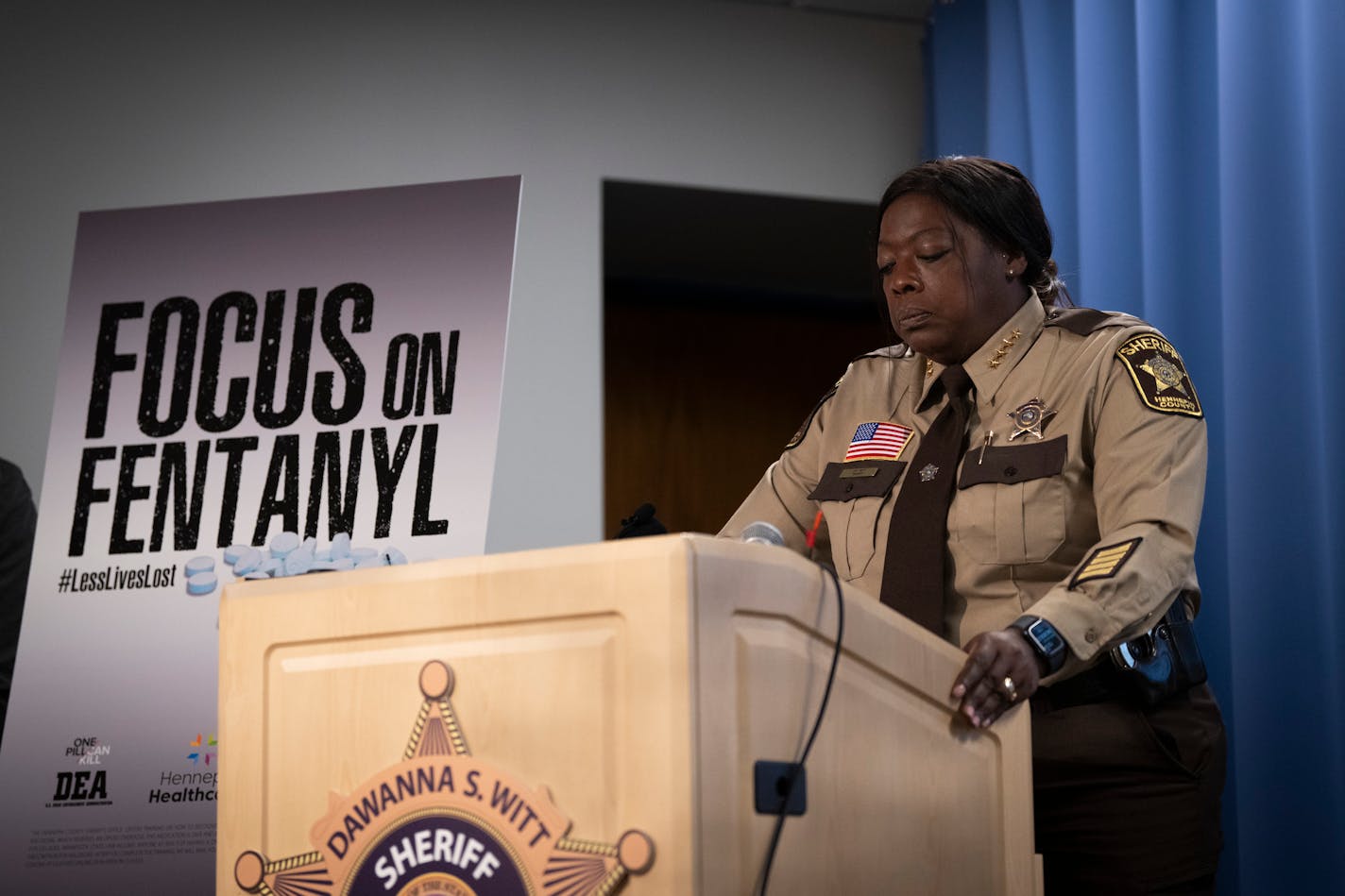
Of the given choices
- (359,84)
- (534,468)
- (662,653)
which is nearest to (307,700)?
(662,653)

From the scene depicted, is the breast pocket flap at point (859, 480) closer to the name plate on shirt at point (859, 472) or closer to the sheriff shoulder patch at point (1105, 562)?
the name plate on shirt at point (859, 472)

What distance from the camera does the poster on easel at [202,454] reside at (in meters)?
2.98

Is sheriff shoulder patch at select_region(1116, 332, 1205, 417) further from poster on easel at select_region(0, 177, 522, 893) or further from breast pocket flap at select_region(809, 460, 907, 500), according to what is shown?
poster on easel at select_region(0, 177, 522, 893)

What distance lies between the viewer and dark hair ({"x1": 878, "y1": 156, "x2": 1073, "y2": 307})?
6.61ft

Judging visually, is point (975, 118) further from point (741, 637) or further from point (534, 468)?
point (741, 637)

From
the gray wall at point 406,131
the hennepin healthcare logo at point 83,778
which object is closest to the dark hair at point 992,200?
the gray wall at point 406,131

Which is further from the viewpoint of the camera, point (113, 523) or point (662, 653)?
point (113, 523)

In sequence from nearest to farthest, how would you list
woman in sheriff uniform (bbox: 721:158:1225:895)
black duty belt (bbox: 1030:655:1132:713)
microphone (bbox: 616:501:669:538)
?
microphone (bbox: 616:501:669:538), woman in sheriff uniform (bbox: 721:158:1225:895), black duty belt (bbox: 1030:655:1132:713)

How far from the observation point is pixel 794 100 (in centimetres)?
399

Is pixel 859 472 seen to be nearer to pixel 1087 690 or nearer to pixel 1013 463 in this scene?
pixel 1013 463

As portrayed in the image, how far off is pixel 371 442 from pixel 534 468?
1.97 ft

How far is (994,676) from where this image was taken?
1486mm

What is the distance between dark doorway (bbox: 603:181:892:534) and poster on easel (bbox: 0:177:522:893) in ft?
4.72

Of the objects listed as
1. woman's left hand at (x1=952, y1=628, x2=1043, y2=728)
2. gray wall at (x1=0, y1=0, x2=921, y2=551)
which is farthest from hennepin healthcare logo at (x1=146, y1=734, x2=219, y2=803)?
woman's left hand at (x1=952, y1=628, x2=1043, y2=728)
